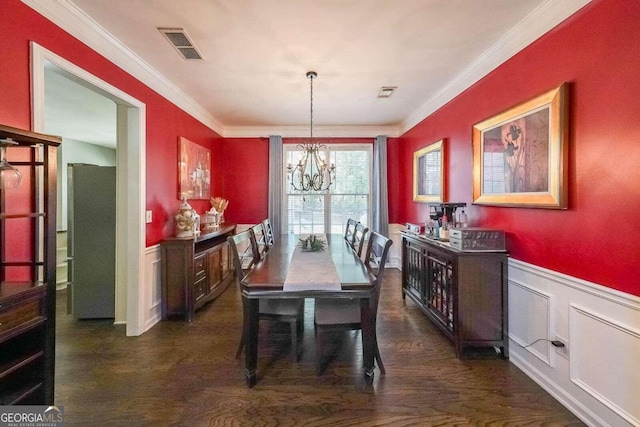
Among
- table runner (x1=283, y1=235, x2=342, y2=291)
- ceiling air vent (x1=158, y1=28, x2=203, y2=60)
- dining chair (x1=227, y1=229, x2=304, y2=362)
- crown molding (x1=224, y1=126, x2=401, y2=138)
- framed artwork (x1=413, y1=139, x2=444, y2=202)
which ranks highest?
crown molding (x1=224, y1=126, x2=401, y2=138)

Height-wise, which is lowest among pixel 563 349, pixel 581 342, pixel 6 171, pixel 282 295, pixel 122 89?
pixel 563 349

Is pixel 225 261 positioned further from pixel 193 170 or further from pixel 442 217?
pixel 442 217

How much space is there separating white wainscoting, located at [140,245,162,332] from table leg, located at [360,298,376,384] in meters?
2.37

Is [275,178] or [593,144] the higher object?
[275,178]

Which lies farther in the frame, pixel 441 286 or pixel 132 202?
pixel 132 202

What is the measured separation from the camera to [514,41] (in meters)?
2.39

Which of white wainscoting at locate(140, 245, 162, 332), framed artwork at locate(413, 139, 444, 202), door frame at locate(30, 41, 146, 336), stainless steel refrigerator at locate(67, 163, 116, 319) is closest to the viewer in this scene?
door frame at locate(30, 41, 146, 336)

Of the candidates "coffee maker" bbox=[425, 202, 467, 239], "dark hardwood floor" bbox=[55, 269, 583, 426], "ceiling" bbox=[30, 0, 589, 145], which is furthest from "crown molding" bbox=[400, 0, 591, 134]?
"dark hardwood floor" bbox=[55, 269, 583, 426]

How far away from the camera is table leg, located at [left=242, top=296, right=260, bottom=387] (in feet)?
6.78

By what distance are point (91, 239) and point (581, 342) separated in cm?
453

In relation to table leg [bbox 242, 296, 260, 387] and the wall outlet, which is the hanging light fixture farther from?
the wall outlet

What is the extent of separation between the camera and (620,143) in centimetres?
161

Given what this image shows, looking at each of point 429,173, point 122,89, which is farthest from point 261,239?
point 429,173

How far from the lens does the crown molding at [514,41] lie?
1980mm
